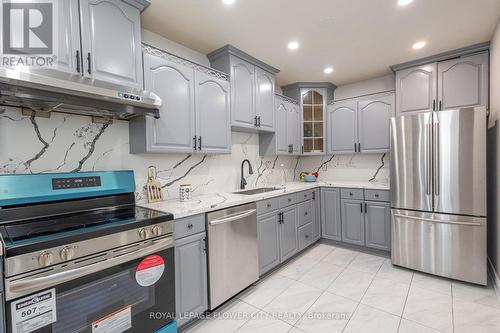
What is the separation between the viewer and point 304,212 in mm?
3123

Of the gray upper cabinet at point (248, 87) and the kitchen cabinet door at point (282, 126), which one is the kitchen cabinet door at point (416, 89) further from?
the gray upper cabinet at point (248, 87)

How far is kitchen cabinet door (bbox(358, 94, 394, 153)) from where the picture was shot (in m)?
3.22

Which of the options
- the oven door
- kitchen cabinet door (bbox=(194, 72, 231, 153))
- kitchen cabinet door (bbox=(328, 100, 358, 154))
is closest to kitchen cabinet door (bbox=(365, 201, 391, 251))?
kitchen cabinet door (bbox=(328, 100, 358, 154))

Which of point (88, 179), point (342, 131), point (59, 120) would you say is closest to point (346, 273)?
point (342, 131)

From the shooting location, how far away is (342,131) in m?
3.62

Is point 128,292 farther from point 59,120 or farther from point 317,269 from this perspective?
point 317,269

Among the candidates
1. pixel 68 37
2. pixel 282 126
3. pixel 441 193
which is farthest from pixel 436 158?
pixel 68 37

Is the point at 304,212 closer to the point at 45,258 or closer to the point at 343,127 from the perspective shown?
the point at 343,127

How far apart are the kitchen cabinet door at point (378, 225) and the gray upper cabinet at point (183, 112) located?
6.73 ft

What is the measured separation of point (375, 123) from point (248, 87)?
1914mm

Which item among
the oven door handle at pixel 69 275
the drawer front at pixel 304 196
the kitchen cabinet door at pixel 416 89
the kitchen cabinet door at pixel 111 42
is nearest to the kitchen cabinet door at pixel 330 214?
the drawer front at pixel 304 196

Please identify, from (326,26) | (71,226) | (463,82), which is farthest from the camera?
(463,82)

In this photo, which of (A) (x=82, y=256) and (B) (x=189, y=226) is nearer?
(A) (x=82, y=256)

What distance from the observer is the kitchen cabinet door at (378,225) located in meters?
2.94
